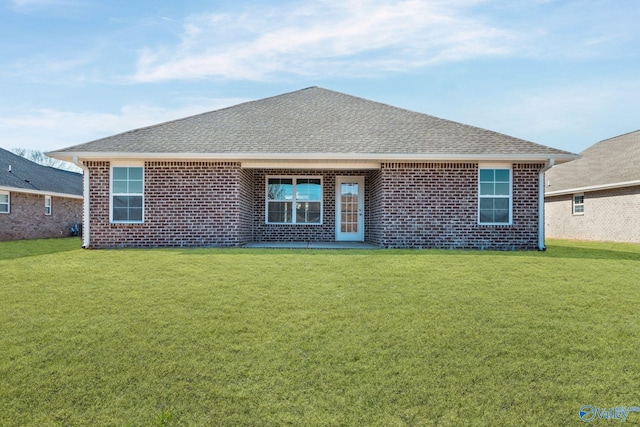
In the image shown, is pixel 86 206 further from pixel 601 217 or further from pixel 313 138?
pixel 601 217

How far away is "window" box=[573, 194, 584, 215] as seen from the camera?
73.2ft

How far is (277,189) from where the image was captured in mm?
15234

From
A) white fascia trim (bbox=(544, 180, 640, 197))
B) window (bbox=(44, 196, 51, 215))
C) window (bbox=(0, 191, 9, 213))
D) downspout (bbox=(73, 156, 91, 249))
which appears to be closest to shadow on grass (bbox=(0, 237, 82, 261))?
downspout (bbox=(73, 156, 91, 249))

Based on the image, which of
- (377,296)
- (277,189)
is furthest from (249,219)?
(377,296)

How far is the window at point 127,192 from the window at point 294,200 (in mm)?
4294

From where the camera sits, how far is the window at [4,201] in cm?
2034

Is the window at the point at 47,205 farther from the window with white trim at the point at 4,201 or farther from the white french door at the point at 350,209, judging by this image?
the white french door at the point at 350,209

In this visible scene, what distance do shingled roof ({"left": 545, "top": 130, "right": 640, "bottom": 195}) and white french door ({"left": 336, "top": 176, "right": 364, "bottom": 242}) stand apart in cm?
1219

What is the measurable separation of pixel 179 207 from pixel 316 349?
9518 millimetres

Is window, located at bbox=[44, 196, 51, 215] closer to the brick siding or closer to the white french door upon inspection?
the brick siding

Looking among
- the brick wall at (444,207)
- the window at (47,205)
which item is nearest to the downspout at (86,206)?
the brick wall at (444,207)

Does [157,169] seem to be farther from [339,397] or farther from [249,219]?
[339,397]

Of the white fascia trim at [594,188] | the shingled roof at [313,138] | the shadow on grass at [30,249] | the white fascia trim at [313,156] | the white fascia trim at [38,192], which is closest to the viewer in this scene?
the shadow on grass at [30,249]

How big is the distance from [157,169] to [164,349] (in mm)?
9398
